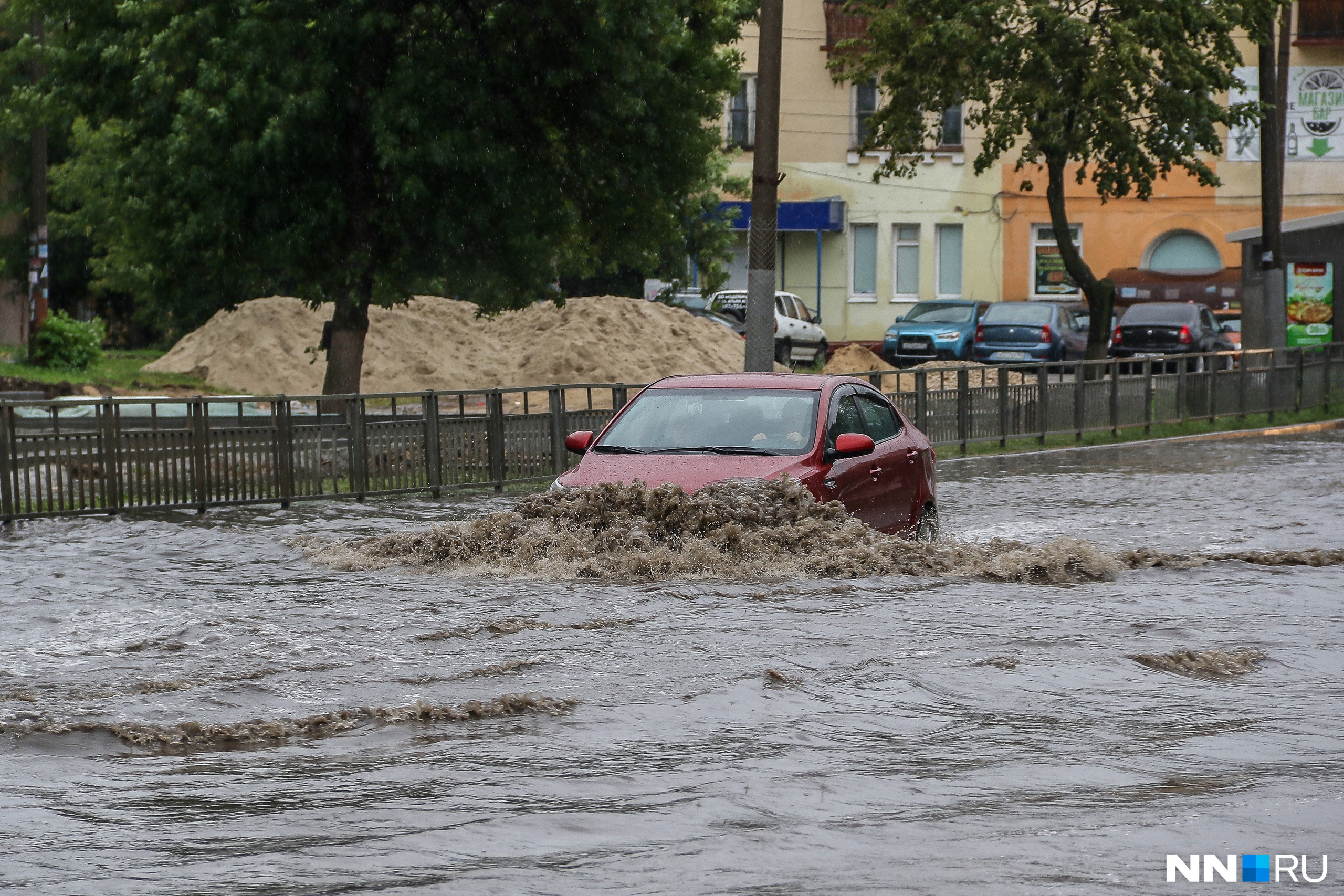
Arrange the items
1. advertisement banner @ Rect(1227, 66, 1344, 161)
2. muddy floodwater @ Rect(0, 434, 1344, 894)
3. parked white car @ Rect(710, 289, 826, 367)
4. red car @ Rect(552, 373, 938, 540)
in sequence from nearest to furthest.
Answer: muddy floodwater @ Rect(0, 434, 1344, 894) → red car @ Rect(552, 373, 938, 540) → parked white car @ Rect(710, 289, 826, 367) → advertisement banner @ Rect(1227, 66, 1344, 161)

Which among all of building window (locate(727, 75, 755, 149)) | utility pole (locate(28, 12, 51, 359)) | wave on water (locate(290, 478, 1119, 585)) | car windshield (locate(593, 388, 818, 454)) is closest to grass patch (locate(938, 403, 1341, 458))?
car windshield (locate(593, 388, 818, 454))

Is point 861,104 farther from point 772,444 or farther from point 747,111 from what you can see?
point 772,444

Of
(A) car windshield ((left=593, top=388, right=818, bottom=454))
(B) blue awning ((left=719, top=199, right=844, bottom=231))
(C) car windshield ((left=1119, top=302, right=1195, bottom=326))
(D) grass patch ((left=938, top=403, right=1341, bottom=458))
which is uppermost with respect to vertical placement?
(B) blue awning ((left=719, top=199, right=844, bottom=231))

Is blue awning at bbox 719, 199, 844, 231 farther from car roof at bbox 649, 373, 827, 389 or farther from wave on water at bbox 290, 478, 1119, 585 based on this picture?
wave on water at bbox 290, 478, 1119, 585

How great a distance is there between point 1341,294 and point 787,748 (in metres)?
29.0

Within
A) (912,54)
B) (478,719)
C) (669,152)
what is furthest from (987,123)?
(478,719)

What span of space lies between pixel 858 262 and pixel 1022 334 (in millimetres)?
13312

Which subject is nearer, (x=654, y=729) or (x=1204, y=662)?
(x=654, y=729)

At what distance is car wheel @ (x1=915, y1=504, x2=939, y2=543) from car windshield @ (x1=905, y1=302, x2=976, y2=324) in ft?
90.4

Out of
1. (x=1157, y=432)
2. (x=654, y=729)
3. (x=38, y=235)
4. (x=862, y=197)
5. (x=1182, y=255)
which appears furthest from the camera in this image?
(x=862, y=197)

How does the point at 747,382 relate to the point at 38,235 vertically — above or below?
below

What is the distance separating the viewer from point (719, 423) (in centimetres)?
1159

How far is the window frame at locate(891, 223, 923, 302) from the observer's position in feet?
163

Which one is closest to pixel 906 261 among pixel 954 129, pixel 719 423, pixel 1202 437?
pixel 954 129
